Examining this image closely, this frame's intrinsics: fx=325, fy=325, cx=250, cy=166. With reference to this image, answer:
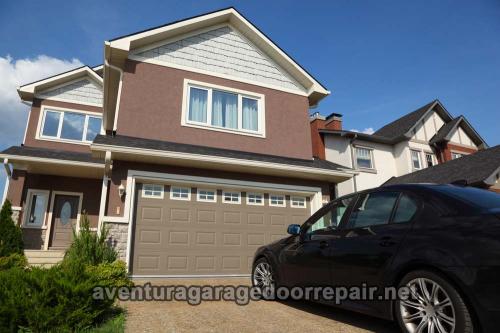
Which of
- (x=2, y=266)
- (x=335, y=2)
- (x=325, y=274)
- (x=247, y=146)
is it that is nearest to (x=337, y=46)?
(x=335, y=2)

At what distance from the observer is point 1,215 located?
9617 mm

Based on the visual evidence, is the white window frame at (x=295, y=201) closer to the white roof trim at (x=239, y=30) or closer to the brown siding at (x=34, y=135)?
the white roof trim at (x=239, y=30)

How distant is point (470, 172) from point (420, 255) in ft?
51.0

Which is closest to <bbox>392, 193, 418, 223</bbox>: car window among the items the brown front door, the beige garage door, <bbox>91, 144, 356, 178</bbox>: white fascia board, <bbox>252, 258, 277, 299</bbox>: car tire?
<bbox>252, 258, 277, 299</bbox>: car tire

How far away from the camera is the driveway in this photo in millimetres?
3947

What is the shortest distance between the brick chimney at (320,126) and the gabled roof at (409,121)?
12.3 feet

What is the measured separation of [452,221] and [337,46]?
32.8 feet

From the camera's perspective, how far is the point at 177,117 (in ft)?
31.3

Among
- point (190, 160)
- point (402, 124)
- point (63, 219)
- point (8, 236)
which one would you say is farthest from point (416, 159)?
point (8, 236)

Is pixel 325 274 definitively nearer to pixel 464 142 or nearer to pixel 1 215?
pixel 1 215

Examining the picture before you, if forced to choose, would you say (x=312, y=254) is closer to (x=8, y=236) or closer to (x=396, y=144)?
(x=8, y=236)

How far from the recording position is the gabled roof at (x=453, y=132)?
66.7 ft

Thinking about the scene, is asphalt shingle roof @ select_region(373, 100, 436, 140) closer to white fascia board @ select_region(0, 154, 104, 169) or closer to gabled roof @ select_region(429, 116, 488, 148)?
gabled roof @ select_region(429, 116, 488, 148)

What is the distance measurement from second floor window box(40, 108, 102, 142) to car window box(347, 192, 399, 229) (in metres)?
13.5
